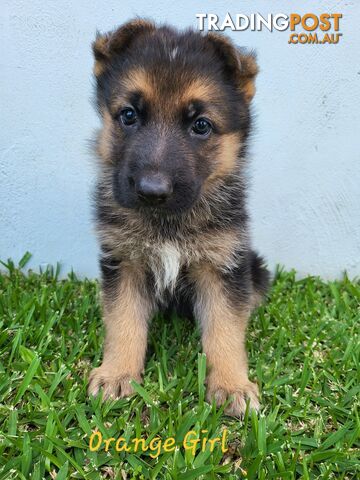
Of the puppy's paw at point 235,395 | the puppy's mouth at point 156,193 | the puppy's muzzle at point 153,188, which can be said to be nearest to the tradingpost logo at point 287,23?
the puppy's mouth at point 156,193

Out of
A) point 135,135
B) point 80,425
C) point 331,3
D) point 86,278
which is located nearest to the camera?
point 80,425

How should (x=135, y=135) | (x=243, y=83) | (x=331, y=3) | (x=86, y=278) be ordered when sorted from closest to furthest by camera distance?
(x=135, y=135) < (x=243, y=83) < (x=331, y=3) < (x=86, y=278)

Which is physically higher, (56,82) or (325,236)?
(56,82)

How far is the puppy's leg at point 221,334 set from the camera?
236cm

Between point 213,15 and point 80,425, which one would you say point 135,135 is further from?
point 213,15

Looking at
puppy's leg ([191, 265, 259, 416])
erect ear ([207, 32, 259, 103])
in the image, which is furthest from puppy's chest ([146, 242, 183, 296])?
erect ear ([207, 32, 259, 103])

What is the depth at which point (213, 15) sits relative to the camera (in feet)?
11.1

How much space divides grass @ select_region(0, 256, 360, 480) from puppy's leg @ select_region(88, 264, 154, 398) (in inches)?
4.1

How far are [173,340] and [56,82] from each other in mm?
1974

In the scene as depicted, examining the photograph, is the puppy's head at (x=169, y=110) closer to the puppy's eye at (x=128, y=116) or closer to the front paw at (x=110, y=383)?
the puppy's eye at (x=128, y=116)

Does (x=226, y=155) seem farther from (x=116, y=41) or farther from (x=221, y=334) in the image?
(x=221, y=334)

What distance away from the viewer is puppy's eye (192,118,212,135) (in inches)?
89.7

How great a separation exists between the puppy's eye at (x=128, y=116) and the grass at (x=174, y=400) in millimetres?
1179

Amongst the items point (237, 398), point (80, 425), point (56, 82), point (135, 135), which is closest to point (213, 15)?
point (56, 82)
